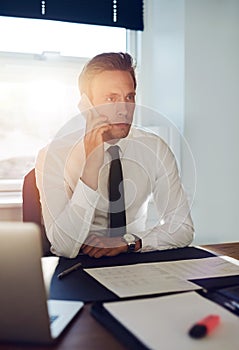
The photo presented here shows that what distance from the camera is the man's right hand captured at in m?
1.50

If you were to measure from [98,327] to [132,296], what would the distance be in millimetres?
145

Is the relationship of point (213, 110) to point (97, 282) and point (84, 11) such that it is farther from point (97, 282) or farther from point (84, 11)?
point (97, 282)

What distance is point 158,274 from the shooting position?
3.44 feet

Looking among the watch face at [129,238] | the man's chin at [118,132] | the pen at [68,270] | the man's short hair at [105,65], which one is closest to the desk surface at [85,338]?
the pen at [68,270]

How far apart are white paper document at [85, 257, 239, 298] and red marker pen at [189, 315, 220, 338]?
21 centimetres

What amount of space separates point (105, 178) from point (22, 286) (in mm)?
961

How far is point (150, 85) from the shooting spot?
8.00 ft

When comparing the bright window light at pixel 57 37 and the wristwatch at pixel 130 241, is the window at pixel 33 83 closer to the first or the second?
the bright window light at pixel 57 37

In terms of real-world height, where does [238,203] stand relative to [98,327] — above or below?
below

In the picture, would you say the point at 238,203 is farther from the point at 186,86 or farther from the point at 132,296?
the point at 132,296

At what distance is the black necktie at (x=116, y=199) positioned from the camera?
5.04 feet

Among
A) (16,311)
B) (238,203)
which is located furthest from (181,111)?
(16,311)

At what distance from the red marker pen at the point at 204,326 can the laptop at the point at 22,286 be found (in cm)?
22

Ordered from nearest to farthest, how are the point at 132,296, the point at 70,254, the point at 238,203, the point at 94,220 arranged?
the point at 132,296 → the point at 70,254 → the point at 94,220 → the point at 238,203
